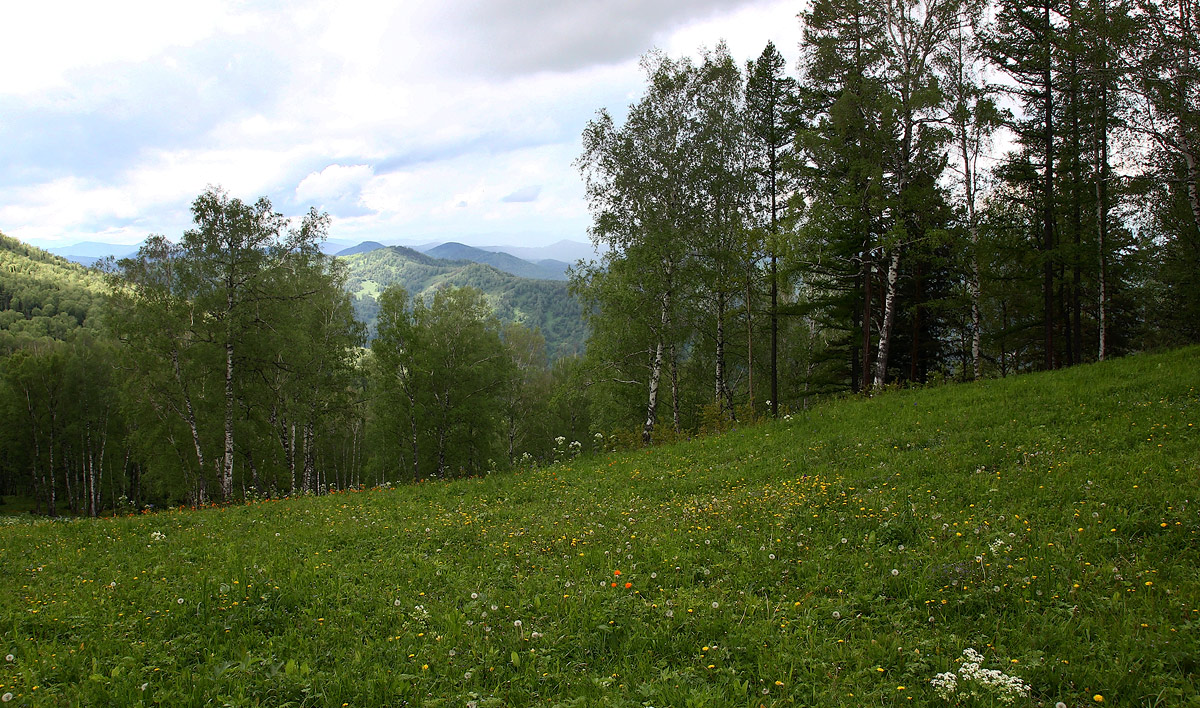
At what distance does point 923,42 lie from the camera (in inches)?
812

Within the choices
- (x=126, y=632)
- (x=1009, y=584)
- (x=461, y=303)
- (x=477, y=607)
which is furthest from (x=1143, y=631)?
(x=461, y=303)

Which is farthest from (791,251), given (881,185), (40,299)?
(40,299)

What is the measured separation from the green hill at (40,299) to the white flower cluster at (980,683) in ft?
405

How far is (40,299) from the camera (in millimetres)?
137875

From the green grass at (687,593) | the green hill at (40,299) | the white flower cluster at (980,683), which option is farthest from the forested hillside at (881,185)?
the green hill at (40,299)

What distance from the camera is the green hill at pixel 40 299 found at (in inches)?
4390

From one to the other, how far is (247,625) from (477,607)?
93.2 inches

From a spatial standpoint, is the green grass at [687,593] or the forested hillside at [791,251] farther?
the forested hillside at [791,251]

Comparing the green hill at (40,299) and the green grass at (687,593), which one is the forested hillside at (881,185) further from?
the green hill at (40,299)

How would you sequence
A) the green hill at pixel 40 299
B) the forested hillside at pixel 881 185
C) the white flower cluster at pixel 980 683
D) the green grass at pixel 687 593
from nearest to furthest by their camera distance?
the white flower cluster at pixel 980 683 → the green grass at pixel 687 593 → the forested hillside at pixel 881 185 → the green hill at pixel 40 299

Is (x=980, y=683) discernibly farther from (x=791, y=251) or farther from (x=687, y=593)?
(x=791, y=251)

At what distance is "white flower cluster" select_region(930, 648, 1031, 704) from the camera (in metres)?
3.79

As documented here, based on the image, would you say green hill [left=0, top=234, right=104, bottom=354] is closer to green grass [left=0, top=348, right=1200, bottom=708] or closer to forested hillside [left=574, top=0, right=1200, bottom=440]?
forested hillside [left=574, top=0, right=1200, bottom=440]

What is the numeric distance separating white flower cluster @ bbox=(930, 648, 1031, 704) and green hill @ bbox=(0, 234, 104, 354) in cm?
12358
